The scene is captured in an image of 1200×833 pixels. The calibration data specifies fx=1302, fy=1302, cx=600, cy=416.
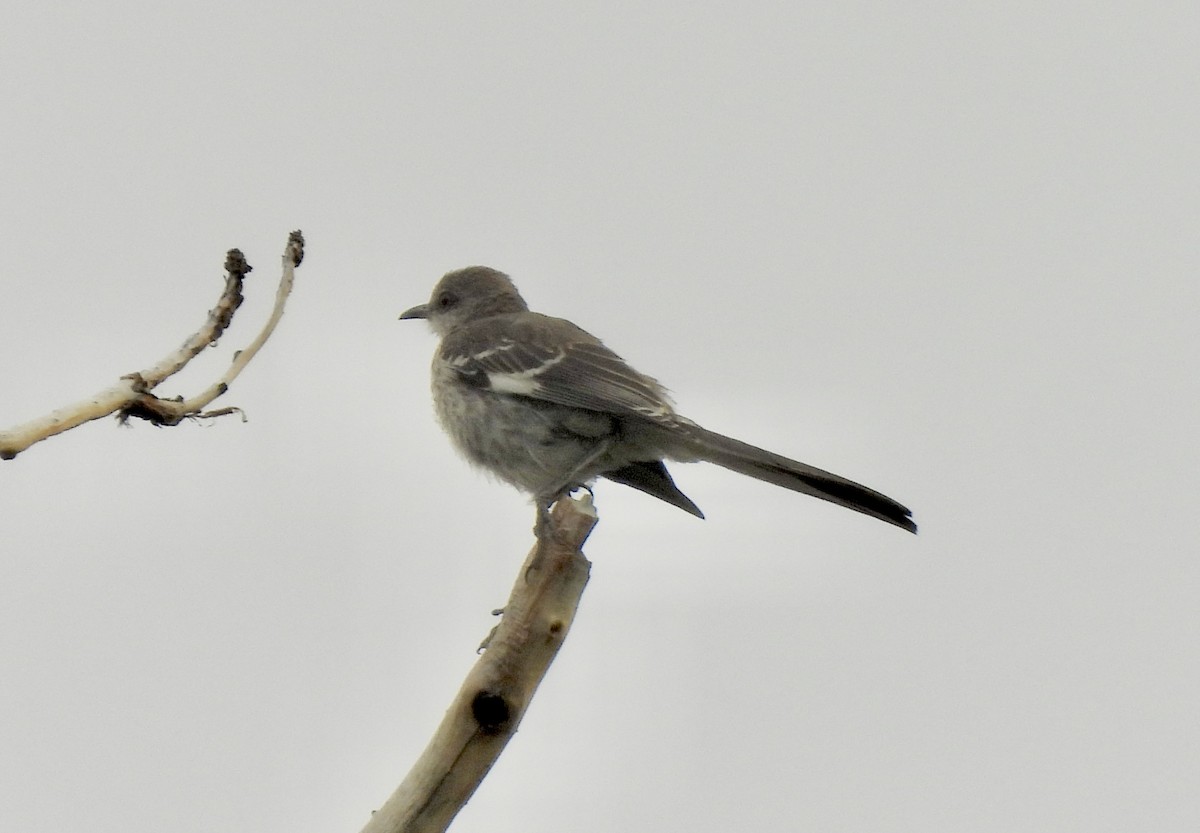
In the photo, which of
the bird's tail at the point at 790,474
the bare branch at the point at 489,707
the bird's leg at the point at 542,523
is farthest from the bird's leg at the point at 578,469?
the bare branch at the point at 489,707

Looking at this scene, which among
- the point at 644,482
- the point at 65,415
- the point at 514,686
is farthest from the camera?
the point at 644,482

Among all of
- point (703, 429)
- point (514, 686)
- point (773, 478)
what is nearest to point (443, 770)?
point (514, 686)

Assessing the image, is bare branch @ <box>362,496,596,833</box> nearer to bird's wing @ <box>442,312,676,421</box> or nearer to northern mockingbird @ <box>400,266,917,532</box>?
northern mockingbird @ <box>400,266,917,532</box>

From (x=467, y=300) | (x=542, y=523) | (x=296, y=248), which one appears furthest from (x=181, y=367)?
(x=467, y=300)

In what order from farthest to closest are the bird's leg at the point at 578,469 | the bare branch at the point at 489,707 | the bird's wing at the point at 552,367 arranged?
the bird's leg at the point at 578,469 → the bird's wing at the point at 552,367 → the bare branch at the point at 489,707

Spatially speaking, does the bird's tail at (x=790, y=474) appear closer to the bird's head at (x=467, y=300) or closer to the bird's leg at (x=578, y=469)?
the bird's leg at (x=578, y=469)

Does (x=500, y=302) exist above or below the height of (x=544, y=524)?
above

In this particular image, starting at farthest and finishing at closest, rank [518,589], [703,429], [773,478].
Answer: [703,429]
[773,478]
[518,589]

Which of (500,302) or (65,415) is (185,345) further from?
(500,302)
